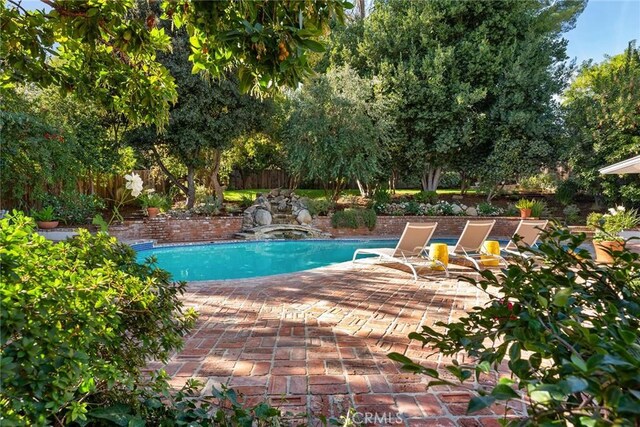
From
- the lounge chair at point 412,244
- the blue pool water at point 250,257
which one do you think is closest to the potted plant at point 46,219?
the blue pool water at point 250,257

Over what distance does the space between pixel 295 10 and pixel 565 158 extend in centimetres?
1727

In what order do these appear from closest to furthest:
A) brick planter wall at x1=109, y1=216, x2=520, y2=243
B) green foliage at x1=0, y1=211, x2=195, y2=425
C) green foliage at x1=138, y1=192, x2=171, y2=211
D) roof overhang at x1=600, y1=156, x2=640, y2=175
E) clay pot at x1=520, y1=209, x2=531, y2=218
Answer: green foliage at x1=0, y1=211, x2=195, y2=425, roof overhang at x1=600, y1=156, x2=640, y2=175, brick planter wall at x1=109, y1=216, x2=520, y2=243, green foliage at x1=138, y1=192, x2=171, y2=211, clay pot at x1=520, y1=209, x2=531, y2=218

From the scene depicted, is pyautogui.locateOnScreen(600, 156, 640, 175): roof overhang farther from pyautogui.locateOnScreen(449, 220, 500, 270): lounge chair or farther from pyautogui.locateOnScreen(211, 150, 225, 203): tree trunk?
pyautogui.locateOnScreen(211, 150, 225, 203): tree trunk

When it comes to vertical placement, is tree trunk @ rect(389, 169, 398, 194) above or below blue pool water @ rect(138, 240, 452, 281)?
above

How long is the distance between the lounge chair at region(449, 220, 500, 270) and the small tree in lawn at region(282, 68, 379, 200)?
267 inches

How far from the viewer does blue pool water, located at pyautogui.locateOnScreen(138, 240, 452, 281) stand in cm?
929

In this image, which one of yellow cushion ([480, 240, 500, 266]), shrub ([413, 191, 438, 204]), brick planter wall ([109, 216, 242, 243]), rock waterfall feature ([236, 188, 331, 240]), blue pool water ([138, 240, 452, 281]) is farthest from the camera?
shrub ([413, 191, 438, 204])

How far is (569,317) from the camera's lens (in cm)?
106

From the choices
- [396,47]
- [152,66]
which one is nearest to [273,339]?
[152,66]

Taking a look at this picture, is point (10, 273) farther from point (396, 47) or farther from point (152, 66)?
point (396, 47)

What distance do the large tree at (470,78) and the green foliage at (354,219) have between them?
3.95m

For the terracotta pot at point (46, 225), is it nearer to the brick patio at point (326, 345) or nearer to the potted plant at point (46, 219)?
the potted plant at point (46, 219)

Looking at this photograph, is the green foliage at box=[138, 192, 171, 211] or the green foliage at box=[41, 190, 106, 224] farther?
the green foliage at box=[138, 192, 171, 211]

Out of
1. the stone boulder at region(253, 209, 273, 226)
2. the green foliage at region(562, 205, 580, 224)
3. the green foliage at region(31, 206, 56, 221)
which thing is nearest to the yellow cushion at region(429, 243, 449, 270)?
the stone boulder at region(253, 209, 273, 226)
